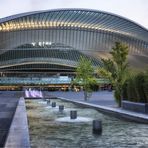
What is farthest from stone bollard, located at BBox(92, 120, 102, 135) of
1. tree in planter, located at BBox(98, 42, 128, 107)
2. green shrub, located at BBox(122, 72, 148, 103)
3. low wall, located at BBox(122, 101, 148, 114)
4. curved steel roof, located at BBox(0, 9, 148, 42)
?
curved steel roof, located at BBox(0, 9, 148, 42)

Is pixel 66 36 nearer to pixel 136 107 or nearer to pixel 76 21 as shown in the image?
pixel 76 21

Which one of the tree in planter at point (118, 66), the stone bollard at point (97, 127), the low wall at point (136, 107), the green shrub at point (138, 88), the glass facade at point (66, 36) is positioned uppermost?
the glass facade at point (66, 36)

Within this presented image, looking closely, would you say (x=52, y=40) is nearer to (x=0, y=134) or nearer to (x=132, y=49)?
(x=132, y=49)

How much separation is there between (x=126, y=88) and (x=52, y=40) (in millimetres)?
73355

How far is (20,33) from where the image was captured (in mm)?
92875

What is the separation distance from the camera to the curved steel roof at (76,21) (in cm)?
9012

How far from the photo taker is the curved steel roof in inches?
3548

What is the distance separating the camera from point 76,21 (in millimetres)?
93250

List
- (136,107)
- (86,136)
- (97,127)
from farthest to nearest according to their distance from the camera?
(136,107) → (97,127) → (86,136)

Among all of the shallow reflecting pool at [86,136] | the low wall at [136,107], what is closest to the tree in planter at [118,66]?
the low wall at [136,107]

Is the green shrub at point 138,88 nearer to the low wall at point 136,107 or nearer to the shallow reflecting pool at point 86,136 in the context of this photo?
the low wall at point 136,107

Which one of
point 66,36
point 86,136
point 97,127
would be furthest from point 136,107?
point 66,36

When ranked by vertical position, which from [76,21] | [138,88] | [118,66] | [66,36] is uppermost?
[76,21]

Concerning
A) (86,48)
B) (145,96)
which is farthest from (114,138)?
(86,48)
